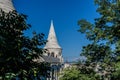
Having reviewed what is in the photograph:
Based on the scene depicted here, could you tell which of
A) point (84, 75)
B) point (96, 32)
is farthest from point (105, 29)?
point (84, 75)

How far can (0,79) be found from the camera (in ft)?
25.3

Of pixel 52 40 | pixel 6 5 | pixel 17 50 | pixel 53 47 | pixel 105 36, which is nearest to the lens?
pixel 17 50

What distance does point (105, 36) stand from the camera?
19.9 metres

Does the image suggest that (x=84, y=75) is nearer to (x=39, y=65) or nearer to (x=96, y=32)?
(x=96, y=32)

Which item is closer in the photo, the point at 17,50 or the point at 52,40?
the point at 17,50

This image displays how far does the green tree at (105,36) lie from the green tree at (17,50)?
997cm

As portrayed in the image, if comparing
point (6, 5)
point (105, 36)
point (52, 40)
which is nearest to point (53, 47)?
point (52, 40)

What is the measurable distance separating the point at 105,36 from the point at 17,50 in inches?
486

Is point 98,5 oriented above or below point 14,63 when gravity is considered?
above

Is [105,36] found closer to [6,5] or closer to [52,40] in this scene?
[6,5]

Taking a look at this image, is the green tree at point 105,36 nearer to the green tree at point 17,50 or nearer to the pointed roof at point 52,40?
the green tree at point 17,50

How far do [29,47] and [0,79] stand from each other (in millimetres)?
1568

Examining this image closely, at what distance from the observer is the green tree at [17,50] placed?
786 centimetres

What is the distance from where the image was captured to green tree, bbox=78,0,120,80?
19109mm
